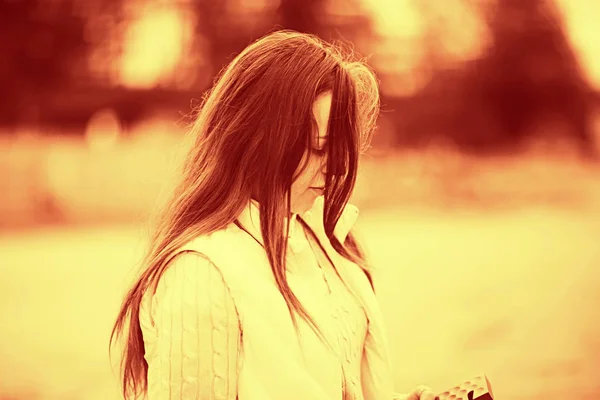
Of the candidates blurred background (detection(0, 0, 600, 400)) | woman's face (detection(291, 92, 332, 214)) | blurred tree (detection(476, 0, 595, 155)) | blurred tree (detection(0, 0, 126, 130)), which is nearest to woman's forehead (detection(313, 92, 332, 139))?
woman's face (detection(291, 92, 332, 214))

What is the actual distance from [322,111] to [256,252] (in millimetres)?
193

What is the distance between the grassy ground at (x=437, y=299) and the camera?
2.67 metres

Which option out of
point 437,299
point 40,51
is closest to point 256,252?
point 40,51

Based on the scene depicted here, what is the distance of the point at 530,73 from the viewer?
3.04 metres

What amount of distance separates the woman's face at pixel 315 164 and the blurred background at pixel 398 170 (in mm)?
1818

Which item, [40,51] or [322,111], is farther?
[40,51]

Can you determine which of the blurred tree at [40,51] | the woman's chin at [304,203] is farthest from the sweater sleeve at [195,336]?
the blurred tree at [40,51]

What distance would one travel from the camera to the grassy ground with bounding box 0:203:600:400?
267 cm

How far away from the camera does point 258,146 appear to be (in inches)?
34.7

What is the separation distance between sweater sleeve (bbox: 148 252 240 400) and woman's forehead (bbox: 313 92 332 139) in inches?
8.7

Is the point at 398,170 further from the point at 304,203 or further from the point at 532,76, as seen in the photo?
the point at 304,203

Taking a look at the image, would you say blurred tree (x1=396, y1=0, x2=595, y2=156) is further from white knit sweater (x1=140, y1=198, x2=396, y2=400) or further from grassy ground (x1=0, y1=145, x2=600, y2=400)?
white knit sweater (x1=140, y1=198, x2=396, y2=400)

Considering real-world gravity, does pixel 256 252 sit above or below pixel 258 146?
below

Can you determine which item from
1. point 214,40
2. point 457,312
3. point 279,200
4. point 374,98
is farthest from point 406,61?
point 279,200
